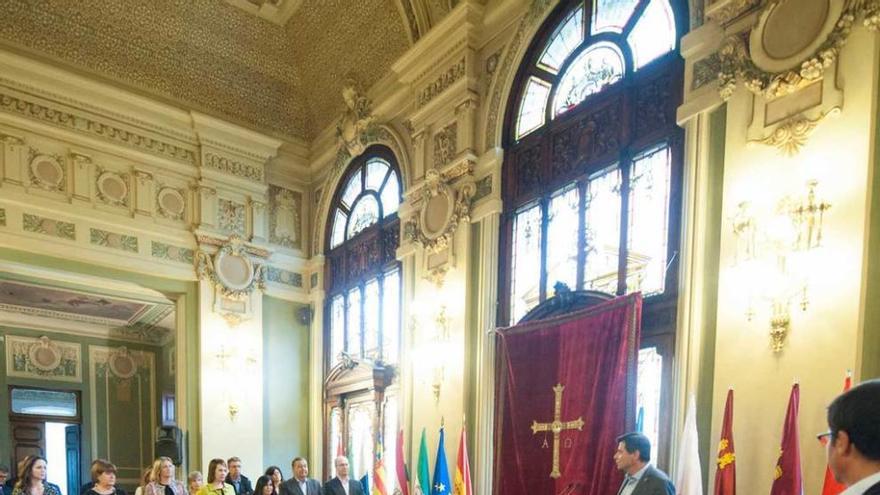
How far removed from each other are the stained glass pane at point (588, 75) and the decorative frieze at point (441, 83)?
1443 mm

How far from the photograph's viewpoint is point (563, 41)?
6.76m

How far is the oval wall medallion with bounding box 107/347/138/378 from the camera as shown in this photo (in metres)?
13.2

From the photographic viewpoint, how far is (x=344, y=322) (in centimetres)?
1006

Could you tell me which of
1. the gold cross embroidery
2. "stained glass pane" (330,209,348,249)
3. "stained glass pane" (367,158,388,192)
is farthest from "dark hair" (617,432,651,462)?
"stained glass pane" (330,209,348,249)

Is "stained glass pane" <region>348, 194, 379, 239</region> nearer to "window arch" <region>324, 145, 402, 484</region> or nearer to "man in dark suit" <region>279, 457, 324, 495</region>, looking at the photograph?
"window arch" <region>324, 145, 402, 484</region>

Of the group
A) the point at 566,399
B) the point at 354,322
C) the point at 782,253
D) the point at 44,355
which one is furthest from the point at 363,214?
the point at 44,355

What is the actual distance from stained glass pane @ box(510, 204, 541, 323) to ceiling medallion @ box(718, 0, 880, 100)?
245 cm

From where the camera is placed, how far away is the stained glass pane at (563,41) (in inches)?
259

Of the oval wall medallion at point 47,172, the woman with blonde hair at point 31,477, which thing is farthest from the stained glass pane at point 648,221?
the oval wall medallion at point 47,172

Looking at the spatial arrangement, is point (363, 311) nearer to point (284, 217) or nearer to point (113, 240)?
point (284, 217)

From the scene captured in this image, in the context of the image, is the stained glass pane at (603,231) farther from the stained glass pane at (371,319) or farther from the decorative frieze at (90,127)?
the decorative frieze at (90,127)

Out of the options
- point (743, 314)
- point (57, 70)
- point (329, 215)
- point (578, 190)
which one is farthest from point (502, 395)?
point (57, 70)

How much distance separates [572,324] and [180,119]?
7015 millimetres

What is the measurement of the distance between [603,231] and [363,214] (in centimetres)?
487
